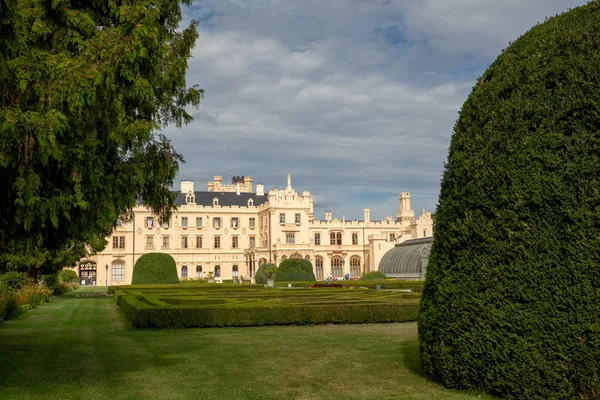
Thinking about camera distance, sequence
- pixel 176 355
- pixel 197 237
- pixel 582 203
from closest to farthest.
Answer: pixel 582 203
pixel 176 355
pixel 197 237

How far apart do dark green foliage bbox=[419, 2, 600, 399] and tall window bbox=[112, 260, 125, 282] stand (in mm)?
64368

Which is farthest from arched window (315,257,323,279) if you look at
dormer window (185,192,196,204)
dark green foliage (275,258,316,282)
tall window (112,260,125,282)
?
dark green foliage (275,258,316,282)

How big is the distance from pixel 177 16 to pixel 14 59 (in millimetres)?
4990

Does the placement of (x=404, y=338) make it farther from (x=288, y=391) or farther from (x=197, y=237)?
(x=197, y=237)

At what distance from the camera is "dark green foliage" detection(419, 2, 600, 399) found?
18.4 feet

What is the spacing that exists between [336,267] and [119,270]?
1067 inches

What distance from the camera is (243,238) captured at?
71.2 meters

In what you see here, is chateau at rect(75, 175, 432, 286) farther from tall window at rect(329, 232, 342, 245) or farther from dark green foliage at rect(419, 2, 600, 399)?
dark green foliage at rect(419, 2, 600, 399)

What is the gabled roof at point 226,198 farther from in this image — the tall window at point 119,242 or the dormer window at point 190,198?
the tall window at point 119,242

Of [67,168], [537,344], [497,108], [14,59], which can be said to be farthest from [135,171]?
[537,344]

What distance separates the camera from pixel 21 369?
28.2 ft

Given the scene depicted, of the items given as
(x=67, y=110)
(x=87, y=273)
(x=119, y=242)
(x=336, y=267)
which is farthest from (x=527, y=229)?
(x=87, y=273)

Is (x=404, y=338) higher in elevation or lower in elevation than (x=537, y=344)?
lower

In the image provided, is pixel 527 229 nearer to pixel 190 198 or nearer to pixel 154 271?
pixel 154 271
